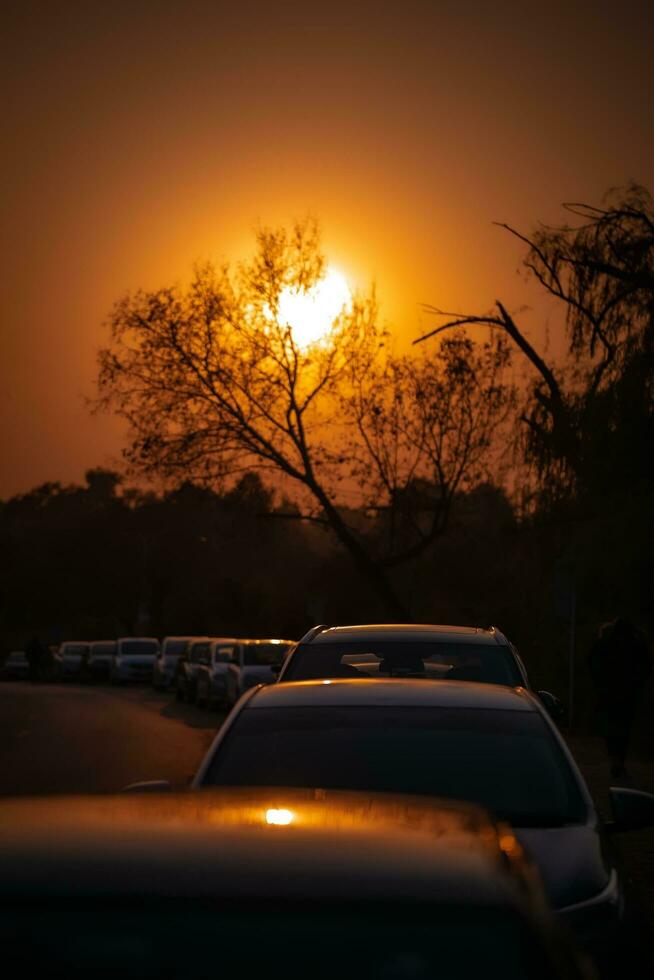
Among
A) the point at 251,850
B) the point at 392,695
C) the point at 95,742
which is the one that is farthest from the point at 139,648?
the point at 251,850

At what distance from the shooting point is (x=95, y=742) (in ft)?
87.5

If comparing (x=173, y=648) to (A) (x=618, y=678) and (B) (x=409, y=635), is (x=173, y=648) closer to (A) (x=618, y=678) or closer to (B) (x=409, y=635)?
(A) (x=618, y=678)

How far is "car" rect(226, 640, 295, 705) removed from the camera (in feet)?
117

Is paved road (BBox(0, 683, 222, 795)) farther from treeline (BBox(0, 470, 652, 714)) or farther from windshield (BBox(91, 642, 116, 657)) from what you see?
windshield (BBox(91, 642, 116, 657))

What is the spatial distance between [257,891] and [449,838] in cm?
55

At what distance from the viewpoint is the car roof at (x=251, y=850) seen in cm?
248

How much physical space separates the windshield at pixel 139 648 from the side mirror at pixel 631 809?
5688cm

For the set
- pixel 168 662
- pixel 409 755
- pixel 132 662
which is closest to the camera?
pixel 409 755

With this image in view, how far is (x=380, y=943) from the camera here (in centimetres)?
233

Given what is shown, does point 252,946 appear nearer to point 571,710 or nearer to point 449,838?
point 449,838

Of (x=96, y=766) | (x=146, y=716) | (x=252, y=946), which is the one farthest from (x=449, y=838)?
(x=146, y=716)

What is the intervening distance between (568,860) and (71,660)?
228 feet

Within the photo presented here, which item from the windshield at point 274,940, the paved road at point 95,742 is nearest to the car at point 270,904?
the windshield at point 274,940

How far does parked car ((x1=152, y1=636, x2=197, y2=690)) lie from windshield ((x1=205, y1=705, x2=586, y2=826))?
154 ft
